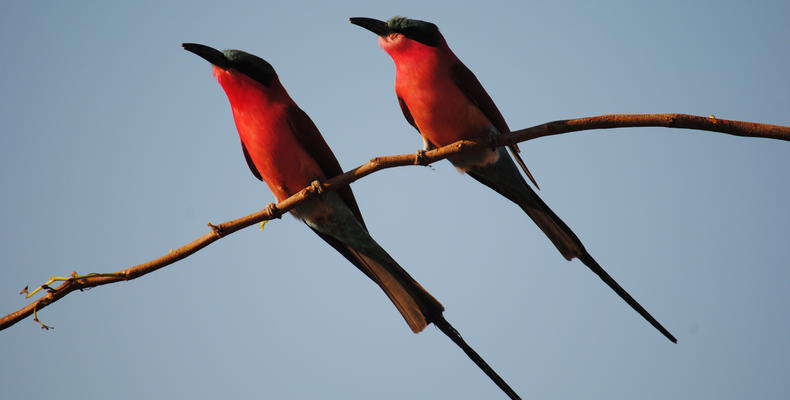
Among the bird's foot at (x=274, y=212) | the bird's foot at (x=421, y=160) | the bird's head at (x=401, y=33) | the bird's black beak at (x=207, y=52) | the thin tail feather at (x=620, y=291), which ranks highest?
the bird's black beak at (x=207, y=52)

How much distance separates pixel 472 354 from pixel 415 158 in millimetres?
780

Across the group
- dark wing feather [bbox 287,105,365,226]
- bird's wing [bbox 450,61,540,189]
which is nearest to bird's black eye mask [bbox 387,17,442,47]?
bird's wing [bbox 450,61,540,189]

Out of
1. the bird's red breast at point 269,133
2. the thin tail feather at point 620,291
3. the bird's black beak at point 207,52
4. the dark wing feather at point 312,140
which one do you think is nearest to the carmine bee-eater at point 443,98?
the thin tail feather at point 620,291

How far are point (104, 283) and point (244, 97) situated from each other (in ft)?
4.00

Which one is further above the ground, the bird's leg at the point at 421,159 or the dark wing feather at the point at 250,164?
the dark wing feather at the point at 250,164

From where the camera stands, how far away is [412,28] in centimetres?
338

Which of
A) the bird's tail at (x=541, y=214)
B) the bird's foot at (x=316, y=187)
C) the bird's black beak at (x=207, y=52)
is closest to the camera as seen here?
the bird's tail at (x=541, y=214)

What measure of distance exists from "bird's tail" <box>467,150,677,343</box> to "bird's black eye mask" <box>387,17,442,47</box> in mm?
686

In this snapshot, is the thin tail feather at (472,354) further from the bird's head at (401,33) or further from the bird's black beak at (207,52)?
the bird's black beak at (207,52)

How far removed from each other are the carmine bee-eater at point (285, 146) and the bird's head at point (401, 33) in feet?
1.75

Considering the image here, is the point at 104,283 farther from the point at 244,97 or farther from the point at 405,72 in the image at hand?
the point at 405,72

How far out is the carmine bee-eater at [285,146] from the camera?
330 centimetres

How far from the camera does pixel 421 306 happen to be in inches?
113

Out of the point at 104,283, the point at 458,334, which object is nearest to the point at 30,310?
the point at 104,283
